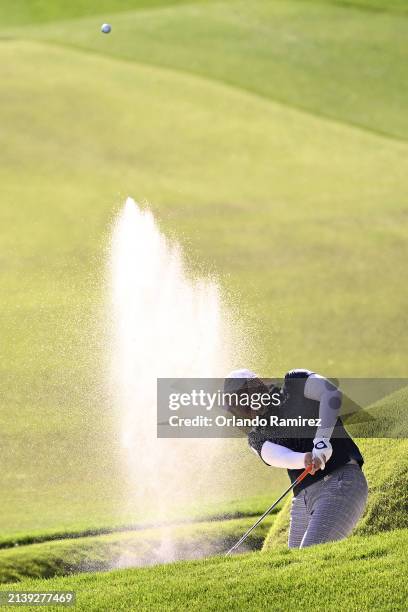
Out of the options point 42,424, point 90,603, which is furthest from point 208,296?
point 90,603

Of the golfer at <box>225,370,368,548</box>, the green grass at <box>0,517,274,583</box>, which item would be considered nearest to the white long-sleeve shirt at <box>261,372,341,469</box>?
the golfer at <box>225,370,368,548</box>

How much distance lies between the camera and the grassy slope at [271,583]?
8695mm

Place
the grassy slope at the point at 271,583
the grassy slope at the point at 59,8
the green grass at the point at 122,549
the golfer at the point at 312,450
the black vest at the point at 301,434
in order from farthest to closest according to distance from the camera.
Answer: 1. the grassy slope at the point at 59,8
2. the green grass at the point at 122,549
3. the black vest at the point at 301,434
4. the golfer at the point at 312,450
5. the grassy slope at the point at 271,583

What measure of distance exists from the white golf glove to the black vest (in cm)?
23

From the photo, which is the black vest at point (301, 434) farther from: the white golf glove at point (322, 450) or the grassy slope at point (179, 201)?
the grassy slope at point (179, 201)

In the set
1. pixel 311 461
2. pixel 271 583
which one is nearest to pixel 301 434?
pixel 311 461

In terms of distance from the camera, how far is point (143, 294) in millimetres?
20031

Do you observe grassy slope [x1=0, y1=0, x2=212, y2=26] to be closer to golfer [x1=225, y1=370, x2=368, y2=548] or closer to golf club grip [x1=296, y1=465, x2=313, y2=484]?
golfer [x1=225, y1=370, x2=368, y2=548]

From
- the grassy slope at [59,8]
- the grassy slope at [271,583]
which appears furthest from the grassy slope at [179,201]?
the grassy slope at [271,583]

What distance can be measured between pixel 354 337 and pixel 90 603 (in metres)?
12.3

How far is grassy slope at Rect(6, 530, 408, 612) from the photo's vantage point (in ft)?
28.5

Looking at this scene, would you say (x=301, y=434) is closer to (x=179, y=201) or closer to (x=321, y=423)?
(x=321, y=423)

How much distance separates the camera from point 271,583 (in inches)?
354

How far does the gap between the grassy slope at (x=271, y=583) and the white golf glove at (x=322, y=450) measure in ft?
2.49
